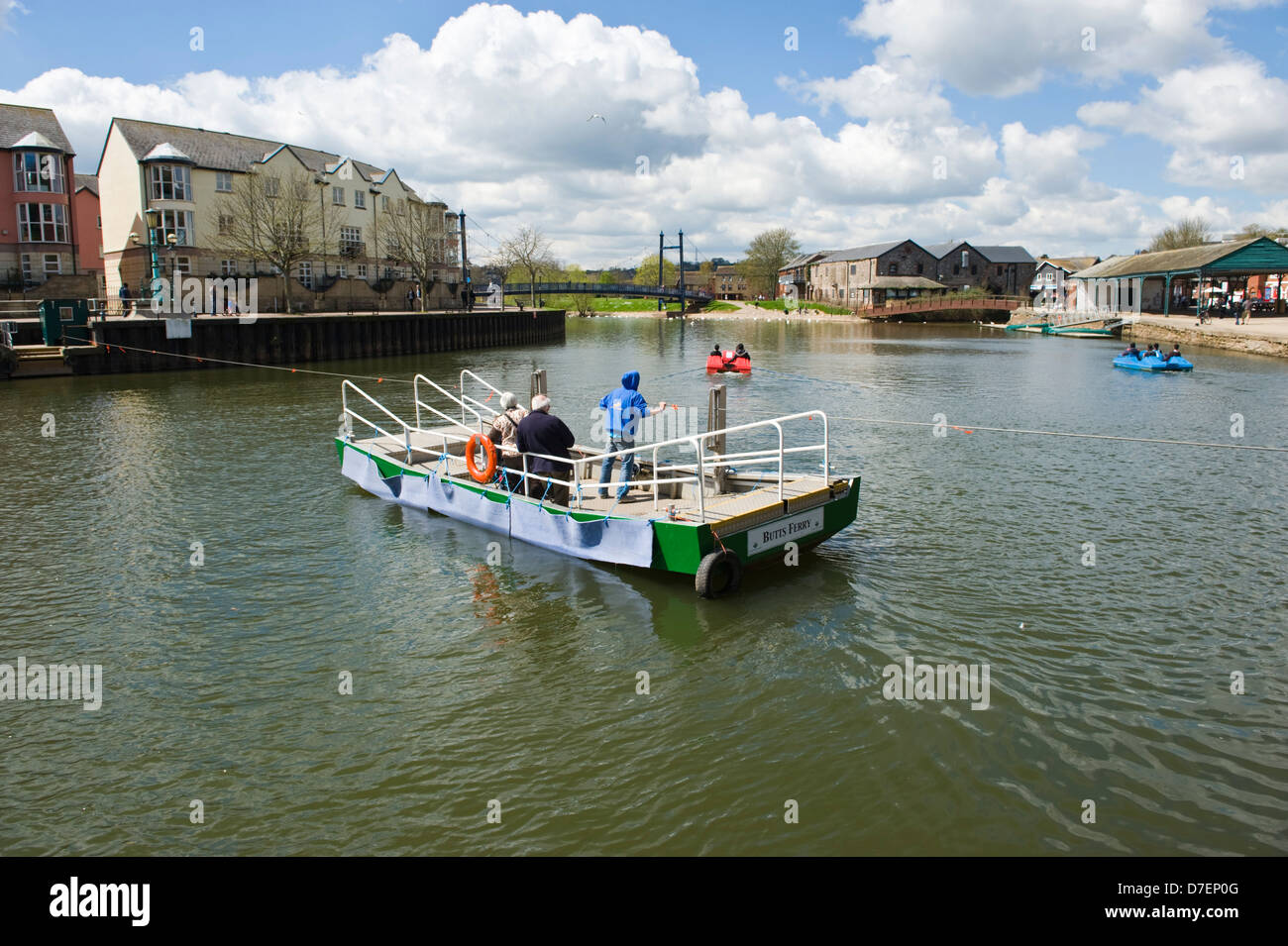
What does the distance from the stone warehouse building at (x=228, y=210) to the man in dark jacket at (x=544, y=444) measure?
46015mm

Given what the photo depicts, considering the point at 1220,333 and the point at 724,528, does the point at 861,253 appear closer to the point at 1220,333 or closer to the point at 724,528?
the point at 1220,333

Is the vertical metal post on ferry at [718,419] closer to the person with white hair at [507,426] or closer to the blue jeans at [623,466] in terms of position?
the blue jeans at [623,466]

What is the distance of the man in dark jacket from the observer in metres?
14.4

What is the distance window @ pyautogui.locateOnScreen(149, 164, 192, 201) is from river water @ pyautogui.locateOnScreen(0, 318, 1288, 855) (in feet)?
165

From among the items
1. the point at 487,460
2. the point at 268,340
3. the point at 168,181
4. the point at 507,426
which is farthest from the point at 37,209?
the point at 487,460

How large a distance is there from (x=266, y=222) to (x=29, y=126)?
17.7 meters

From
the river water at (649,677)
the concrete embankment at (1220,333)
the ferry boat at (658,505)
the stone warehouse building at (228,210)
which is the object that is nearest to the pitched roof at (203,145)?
the stone warehouse building at (228,210)

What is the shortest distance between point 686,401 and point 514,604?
25097 mm

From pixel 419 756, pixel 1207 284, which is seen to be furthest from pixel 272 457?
pixel 1207 284

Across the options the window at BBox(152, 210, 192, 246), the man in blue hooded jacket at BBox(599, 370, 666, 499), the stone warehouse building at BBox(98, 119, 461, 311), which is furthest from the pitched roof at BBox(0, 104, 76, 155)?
the man in blue hooded jacket at BBox(599, 370, 666, 499)

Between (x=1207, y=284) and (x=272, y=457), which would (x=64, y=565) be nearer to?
(x=272, y=457)

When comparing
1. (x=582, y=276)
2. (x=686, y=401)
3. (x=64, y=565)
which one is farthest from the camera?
(x=582, y=276)
